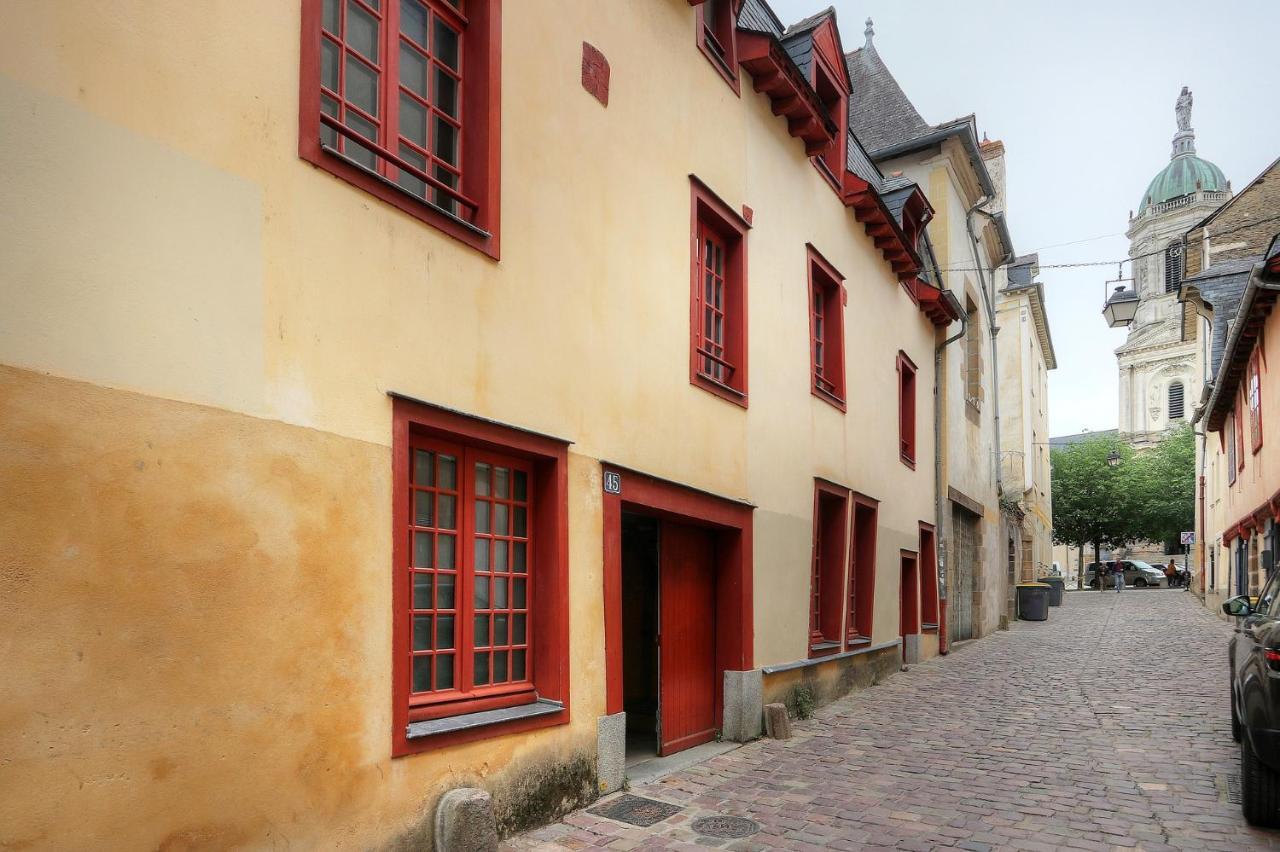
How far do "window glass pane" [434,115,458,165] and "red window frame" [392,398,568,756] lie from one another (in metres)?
1.68

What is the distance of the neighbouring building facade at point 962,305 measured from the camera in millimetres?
17641

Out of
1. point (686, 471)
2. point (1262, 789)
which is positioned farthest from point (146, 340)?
point (1262, 789)

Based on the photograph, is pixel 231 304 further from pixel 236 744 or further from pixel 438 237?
pixel 236 744

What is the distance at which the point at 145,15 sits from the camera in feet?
12.6

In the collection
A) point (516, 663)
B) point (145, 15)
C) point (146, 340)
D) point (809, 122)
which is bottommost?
point (516, 663)

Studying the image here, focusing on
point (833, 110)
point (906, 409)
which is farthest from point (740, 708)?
point (906, 409)

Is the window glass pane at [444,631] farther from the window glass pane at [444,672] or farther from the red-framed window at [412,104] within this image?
the red-framed window at [412,104]

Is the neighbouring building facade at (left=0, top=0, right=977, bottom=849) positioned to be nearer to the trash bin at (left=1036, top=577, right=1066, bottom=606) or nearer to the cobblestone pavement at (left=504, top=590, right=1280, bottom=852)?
the cobblestone pavement at (left=504, top=590, right=1280, bottom=852)

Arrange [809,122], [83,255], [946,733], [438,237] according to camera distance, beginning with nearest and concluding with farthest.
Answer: [83,255] < [438,237] < [946,733] < [809,122]

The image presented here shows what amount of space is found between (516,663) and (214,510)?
8.58 feet

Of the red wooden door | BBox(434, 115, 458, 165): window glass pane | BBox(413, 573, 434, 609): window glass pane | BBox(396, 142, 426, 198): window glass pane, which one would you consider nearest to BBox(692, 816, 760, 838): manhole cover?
the red wooden door

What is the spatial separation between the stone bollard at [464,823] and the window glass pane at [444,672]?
61 cm

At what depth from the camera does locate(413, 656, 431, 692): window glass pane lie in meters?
5.22

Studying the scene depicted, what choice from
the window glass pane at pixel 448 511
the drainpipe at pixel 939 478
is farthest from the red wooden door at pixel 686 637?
the drainpipe at pixel 939 478
